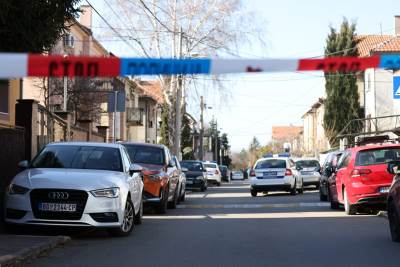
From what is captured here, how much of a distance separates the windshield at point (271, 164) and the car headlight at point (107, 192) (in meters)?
16.8

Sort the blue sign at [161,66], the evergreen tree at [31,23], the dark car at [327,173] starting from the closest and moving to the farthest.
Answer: the blue sign at [161,66], the evergreen tree at [31,23], the dark car at [327,173]

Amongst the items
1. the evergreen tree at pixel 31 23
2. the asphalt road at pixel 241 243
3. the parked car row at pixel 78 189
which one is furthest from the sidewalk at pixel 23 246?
the evergreen tree at pixel 31 23

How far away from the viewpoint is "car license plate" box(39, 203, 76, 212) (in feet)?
37.7

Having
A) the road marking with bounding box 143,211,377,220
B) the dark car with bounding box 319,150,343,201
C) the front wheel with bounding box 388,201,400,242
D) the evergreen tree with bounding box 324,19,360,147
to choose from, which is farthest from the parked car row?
the evergreen tree with bounding box 324,19,360,147

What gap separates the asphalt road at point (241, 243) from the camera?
966 centimetres

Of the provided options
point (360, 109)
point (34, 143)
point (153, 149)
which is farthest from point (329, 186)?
point (360, 109)

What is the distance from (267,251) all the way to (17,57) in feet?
18.7

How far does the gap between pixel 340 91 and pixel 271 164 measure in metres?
31.3

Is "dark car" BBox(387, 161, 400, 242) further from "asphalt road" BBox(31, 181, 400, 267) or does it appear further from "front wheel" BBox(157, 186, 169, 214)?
"front wheel" BBox(157, 186, 169, 214)

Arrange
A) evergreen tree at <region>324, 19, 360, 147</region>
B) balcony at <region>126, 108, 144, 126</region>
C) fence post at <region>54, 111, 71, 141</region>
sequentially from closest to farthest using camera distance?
fence post at <region>54, 111, 71, 141</region> → evergreen tree at <region>324, 19, 360, 147</region> → balcony at <region>126, 108, 144, 126</region>

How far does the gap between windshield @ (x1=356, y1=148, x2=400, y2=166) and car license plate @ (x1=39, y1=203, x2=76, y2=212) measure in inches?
287

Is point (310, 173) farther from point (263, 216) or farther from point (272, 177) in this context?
point (263, 216)

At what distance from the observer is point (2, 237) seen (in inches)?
452

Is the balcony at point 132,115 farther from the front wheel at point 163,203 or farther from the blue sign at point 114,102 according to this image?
the front wheel at point 163,203
